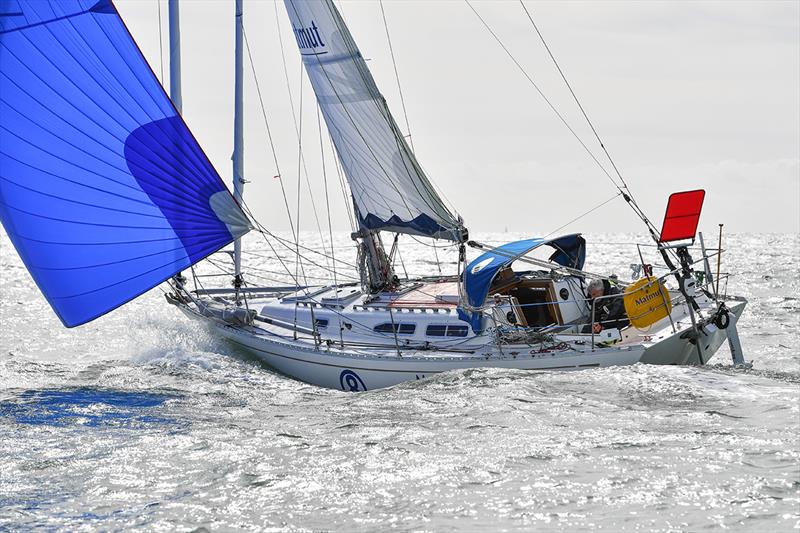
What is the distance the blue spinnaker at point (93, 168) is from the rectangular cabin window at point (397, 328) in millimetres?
→ 3235

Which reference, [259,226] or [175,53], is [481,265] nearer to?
[259,226]

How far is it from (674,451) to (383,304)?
7658mm

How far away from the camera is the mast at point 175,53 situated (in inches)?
749

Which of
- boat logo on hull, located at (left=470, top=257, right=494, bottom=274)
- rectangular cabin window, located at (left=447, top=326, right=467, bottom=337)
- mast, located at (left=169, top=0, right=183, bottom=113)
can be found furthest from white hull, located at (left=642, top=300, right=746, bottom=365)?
mast, located at (left=169, top=0, right=183, bottom=113)

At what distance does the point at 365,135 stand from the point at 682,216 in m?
5.71

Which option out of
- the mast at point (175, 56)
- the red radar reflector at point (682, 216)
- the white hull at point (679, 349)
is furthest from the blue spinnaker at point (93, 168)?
the red radar reflector at point (682, 216)

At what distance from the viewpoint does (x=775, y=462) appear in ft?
32.0

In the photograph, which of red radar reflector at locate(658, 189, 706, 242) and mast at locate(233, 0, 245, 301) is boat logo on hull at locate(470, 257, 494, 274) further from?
mast at locate(233, 0, 245, 301)

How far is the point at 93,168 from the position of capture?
44.2 feet

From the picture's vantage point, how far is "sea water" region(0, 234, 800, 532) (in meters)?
8.58

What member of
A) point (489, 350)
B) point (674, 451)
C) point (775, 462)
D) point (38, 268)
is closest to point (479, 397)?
point (489, 350)

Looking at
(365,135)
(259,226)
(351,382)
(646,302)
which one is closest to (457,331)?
(351,382)

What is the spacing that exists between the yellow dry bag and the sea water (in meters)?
0.80

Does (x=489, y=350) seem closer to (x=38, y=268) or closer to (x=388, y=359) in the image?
(x=388, y=359)
